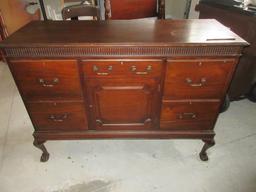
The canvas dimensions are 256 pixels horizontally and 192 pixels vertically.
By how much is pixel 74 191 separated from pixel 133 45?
102cm

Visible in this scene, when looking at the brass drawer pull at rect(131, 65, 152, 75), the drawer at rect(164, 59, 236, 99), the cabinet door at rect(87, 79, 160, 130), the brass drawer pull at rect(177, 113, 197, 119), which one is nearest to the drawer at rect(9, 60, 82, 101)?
the cabinet door at rect(87, 79, 160, 130)

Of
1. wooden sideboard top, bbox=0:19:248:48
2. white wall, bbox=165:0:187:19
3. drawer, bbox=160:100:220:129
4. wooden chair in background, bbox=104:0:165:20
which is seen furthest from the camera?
white wall, bbox=165:0:187:19

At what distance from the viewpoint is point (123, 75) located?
1.06 meters

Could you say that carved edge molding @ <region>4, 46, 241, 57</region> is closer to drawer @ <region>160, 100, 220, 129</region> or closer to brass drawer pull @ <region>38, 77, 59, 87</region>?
brass drawer pull @ <region>38, 77, 59, 87</region>

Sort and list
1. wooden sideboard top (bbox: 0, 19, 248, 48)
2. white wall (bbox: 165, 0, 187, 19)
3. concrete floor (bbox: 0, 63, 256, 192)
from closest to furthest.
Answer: wooden sideboard top (bbox: 0, 19, 248, 48), concrete floor (bbox: 0, 63, 256, 192), white wall (bbox: 165, 0, 187, 19)

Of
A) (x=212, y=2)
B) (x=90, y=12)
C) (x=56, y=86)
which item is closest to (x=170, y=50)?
(x=56, y=86)

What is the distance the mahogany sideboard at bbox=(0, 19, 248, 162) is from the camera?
98cm

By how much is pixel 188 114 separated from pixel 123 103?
0.42m

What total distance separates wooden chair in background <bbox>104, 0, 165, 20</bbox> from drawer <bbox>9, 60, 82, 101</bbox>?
108cm

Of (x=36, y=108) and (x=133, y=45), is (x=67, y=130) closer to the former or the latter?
(x=36, y=108)

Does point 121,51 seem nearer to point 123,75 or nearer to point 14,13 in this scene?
point 123,75

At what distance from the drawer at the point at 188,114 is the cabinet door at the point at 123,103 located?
7 cm

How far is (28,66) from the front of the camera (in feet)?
3.37

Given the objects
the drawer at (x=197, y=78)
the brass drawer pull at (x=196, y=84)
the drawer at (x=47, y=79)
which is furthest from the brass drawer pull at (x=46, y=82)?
the brass drawer pull at (x=196, y=84)
